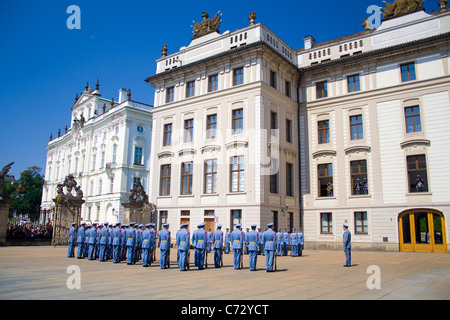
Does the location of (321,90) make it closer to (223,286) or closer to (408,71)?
(408,71)

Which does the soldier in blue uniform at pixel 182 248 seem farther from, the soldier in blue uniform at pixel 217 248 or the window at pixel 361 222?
the window at pixel 361 222

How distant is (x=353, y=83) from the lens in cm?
2903

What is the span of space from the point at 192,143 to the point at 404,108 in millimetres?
16493

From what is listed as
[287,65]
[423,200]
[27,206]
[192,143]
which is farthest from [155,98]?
[27,206]

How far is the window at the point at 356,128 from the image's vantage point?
28.1 m

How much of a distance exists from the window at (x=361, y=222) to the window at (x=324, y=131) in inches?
252

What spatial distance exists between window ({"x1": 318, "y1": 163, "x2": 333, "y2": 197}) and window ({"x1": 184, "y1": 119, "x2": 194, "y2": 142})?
11.1 metres

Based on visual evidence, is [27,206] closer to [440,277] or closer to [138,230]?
[138,230]

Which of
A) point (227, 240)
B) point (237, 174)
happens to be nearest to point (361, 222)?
point (237, 174)

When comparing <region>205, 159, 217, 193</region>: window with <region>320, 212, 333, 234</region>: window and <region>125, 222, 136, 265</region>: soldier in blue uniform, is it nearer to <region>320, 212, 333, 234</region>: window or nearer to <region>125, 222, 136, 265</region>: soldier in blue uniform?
<region>320, 212, 333, 234</region>: window

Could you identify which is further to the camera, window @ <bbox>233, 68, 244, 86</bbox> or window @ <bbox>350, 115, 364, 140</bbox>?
window @ <bbox>233, 68, 244, 86</bbox>

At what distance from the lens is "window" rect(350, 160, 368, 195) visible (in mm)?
27156

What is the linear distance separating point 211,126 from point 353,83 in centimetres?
1198

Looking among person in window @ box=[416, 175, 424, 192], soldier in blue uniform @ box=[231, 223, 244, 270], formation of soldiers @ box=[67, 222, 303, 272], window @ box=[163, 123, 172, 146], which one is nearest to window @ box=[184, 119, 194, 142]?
window @ box=[163, 123, 172, 146]
